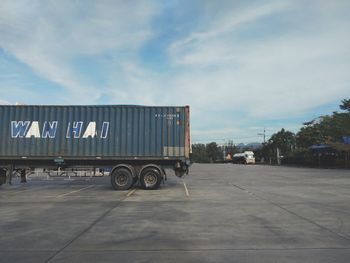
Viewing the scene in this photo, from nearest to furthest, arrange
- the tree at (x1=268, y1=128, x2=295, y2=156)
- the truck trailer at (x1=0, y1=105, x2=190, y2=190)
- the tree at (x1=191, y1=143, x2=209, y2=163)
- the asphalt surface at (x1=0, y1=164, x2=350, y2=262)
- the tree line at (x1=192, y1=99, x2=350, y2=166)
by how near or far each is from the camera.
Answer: the asphalt surface at (x1=0, y1=164, x2=350, y2=262) < the truck trailer at (x1=0, y1=105, x2=190, y2=190) < the tree line at (x1=192, y1=99, x2=350, y2=166) < the tree at (x1=268, y1=128, x2=295, y2=156) < the tree at (x1=191, y1=143, x2=209, y2=163)

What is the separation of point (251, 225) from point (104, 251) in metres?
3.96

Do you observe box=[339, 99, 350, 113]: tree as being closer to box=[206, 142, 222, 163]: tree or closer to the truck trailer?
the truck trailer

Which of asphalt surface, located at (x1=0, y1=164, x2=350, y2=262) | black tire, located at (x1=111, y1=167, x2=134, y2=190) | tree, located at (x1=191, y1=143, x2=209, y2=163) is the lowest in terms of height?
asphalt surface, located at (x1=0, y1=164, x2=350, y2=262)

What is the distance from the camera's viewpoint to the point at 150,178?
2050 cm

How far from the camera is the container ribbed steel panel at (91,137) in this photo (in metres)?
20.6

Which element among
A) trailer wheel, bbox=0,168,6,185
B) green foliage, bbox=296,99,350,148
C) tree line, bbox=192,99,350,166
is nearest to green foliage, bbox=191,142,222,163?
tree line, bbox=192,99,350,166

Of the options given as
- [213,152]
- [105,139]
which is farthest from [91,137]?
[213,152]

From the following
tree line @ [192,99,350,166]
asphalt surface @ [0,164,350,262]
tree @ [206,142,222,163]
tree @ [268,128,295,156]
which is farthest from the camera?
tree @ [206,142,222,163]

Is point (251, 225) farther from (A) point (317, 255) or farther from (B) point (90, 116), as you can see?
(B) point (90, 116)

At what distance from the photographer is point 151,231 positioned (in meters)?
9.22

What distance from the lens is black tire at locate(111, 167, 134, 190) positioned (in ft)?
66.7

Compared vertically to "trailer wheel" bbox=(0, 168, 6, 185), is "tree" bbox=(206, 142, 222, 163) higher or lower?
higher

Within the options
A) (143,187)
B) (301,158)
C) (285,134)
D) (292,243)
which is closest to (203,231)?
(292,243)

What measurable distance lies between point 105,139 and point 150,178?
113 inches
